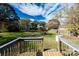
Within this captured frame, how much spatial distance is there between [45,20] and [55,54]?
213mm

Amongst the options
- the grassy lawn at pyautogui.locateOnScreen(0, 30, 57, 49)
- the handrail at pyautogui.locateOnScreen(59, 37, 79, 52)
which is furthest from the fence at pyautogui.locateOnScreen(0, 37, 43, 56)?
the handrail at pyautogui.locateOnScreen(59, 37, 79, 52)

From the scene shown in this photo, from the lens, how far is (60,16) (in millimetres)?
1131

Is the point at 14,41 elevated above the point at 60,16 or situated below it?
below

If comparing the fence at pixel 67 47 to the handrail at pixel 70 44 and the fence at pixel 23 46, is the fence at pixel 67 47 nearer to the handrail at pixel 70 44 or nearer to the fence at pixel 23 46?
the handrail at pixel 70 44

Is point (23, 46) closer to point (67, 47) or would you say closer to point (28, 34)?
point (28, 34)

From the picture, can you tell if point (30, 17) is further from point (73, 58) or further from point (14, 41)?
point (73, 58)

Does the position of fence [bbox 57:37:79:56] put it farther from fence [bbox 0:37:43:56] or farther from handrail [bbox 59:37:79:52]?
fence [bbox 0:37:43:56]

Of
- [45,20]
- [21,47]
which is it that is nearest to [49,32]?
[45,20]

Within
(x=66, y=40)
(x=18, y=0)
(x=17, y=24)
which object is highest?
(x=18, y=0)

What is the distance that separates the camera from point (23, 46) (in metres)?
1.13

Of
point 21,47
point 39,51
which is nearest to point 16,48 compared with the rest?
point 21,47

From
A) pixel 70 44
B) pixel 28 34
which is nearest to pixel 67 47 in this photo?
pixel 70 44

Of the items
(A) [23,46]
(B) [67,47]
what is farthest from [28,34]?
(B) [67,47]

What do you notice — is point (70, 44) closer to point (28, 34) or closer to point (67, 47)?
point (67, 47)
